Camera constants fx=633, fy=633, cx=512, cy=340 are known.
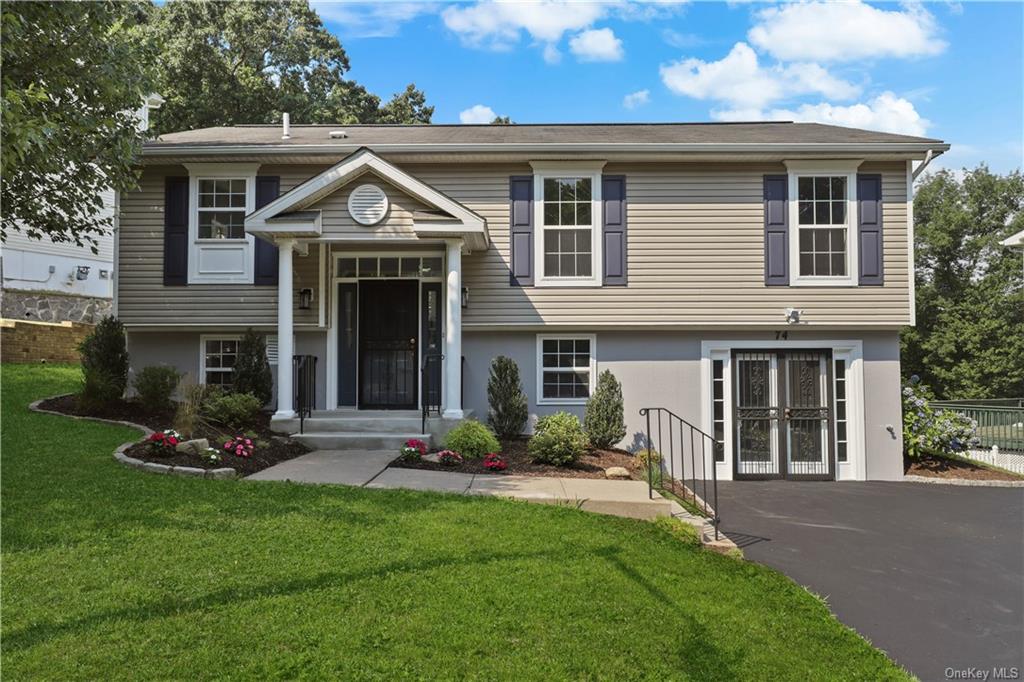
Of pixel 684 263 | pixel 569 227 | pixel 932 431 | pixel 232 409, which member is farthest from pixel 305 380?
pixel 932 431

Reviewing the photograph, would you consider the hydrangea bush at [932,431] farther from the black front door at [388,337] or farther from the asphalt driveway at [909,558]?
the black front door at [388,337]

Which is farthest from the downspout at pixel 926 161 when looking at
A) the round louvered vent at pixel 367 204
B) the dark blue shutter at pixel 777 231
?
the round louvered vent at pixel 367 204

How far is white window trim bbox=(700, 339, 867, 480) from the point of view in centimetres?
1009

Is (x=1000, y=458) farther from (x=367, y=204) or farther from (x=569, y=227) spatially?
(x=367, y=204)

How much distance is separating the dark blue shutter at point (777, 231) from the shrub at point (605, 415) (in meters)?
3.11

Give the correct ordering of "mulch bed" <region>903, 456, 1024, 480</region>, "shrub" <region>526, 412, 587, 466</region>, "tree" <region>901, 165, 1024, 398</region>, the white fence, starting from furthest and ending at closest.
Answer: "tree" <region>901, 165, 1024, 398</region> → the white fence → "mulch bed" <region>903, 456, 1024, 480</region> → "shrub" <region>526, 412, 587, 466</region>

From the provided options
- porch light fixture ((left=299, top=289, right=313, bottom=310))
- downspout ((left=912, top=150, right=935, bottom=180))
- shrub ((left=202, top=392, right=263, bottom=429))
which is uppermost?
downspout ((left=912, top=150, right=935, bottom=180))

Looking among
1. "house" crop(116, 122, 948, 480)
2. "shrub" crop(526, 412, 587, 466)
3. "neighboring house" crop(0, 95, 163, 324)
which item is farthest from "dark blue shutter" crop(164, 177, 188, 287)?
"neighboring house" crop(0, 95, 163, 324)

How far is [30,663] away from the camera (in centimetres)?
283

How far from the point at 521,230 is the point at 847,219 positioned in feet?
17.2

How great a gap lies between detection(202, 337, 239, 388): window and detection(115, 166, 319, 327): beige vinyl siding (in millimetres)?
A: 485

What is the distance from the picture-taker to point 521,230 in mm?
10242

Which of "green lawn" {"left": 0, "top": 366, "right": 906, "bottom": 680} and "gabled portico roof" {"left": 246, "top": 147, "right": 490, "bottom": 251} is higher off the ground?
"gabled portico roof" {"left": 246, "top": 147, "right": 490, "bottom": 251}

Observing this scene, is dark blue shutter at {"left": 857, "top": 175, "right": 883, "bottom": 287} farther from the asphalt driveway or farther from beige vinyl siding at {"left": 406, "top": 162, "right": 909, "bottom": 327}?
the asphalt driveway
